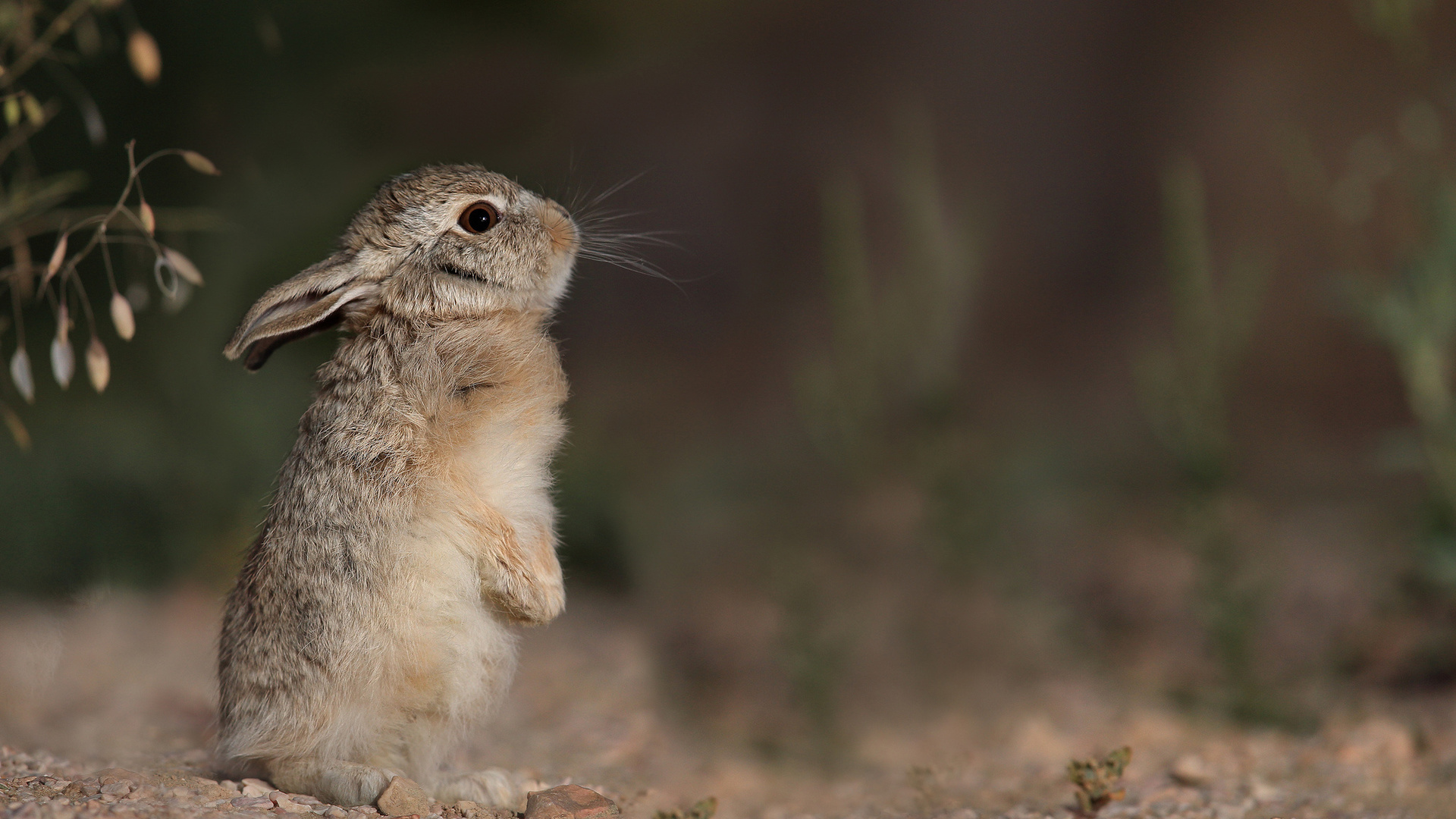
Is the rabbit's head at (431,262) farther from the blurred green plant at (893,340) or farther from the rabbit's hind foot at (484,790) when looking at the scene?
the blurred green plant at (893,340)

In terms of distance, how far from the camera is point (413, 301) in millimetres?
3211

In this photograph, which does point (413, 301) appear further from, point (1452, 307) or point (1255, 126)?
point (1255, 126)

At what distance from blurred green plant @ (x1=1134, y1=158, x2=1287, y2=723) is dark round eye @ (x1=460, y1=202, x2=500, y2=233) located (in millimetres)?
2330

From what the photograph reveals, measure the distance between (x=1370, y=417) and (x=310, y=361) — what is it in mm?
7069

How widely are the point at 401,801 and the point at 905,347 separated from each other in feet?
8.81

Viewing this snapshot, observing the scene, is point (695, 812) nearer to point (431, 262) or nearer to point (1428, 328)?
point (431, 262)

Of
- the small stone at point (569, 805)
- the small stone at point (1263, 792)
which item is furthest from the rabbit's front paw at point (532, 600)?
the small stone at point (1263, 792)

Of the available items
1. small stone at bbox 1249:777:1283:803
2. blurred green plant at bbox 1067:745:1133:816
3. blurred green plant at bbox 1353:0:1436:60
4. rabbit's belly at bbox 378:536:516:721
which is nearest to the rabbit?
rabbit's belly at bbox 378:536:516:721

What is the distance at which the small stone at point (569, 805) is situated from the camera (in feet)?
9.89

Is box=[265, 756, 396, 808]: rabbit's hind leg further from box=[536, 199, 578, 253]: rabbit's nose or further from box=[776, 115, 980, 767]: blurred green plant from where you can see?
box=[776, 115, 980, 767]: blurred green plant

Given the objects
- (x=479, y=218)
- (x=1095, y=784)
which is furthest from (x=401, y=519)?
(x=1095, y=784)

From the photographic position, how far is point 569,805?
308cm

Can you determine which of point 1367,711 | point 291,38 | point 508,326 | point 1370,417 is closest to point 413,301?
point 508,326

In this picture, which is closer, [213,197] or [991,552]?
[991,552]
